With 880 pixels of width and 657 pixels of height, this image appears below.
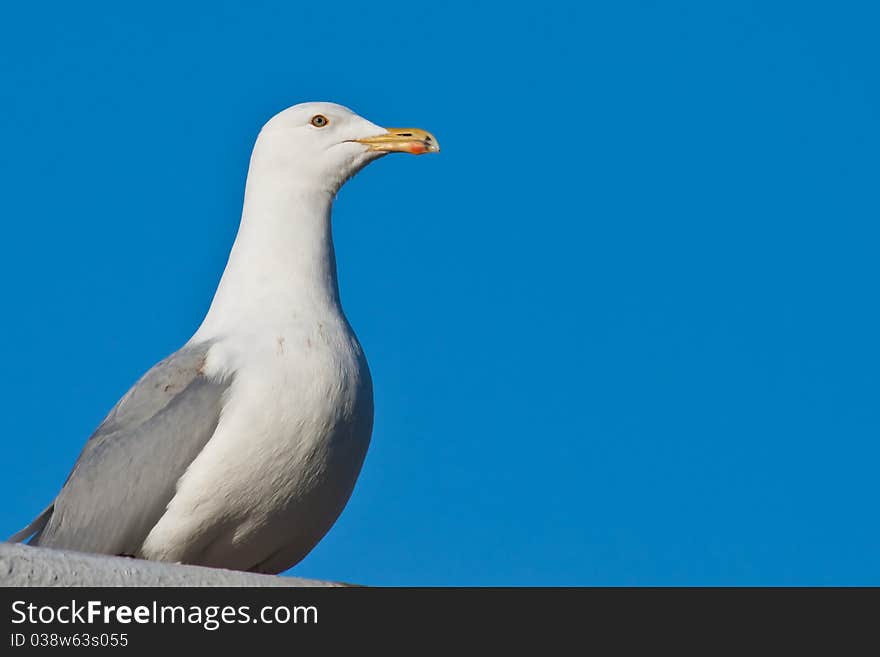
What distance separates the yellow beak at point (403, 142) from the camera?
894 cm

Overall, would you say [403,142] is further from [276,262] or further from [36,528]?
[36,528]

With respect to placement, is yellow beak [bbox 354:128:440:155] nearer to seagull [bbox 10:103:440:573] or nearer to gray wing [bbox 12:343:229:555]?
seagull [bbox 10:103:440:573]

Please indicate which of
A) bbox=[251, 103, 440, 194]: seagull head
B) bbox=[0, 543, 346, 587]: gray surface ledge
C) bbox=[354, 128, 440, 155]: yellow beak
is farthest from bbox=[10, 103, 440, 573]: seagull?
bbox=[0, 543, 346, 587]: gray surface ledge

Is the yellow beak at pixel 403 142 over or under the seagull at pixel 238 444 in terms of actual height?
over

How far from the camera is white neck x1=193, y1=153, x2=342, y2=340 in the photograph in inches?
311

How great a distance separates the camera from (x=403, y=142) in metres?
8.96

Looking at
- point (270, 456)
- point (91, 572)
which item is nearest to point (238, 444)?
point (270, 456)

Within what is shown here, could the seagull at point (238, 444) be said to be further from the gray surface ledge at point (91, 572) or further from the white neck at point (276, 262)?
the gray surface ledge at point (91, 572)

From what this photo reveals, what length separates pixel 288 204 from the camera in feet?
28.0

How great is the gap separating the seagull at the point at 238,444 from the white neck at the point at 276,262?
0.6 inches

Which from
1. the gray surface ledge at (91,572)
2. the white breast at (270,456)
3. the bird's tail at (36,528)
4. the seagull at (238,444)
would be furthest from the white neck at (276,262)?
the gray surface ledge at (91,572)

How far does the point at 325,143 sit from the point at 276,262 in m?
1.02

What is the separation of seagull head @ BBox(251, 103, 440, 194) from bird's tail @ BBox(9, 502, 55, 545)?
2344mm
